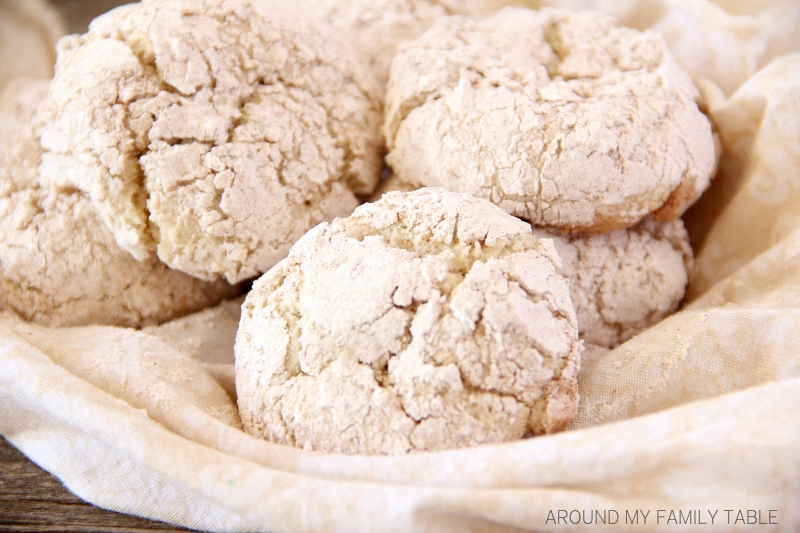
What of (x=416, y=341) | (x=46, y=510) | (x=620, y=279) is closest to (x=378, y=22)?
(x=620, y=279)

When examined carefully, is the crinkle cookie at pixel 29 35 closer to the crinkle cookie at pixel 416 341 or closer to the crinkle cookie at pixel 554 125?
the crinkle cookie at pixel 554 125

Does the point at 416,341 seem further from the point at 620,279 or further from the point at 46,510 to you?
the point at 46,510

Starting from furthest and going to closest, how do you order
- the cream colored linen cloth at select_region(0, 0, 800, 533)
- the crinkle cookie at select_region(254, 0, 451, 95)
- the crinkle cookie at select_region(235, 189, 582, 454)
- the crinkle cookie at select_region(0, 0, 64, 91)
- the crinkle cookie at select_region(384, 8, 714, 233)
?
1. the crinkle cookie at select_region(0, 0, 64, 91)
2. the crinkle cookie at select_region(254, 0, 451, 95)
3. the crinkle cookie at select_region(384, 8, 714, 233)
4. the crinkle cookie at select_region(235, 189, 582, 454)
5. the cream colored linen cloth at select_region(0, 0, 800, 533)

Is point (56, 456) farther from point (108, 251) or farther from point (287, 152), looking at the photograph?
point (287, 152)

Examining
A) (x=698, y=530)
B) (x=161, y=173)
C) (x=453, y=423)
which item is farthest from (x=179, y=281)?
(x=698, y=530)

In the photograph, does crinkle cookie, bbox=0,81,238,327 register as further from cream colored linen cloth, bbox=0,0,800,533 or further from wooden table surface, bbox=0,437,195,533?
wooden table surface, bbox=0,437,195,533

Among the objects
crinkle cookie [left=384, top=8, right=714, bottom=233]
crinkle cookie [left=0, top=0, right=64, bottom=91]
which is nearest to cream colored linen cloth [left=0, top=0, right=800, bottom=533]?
crinkle cookie [left=384, top=8, right=714, bottom=233]
